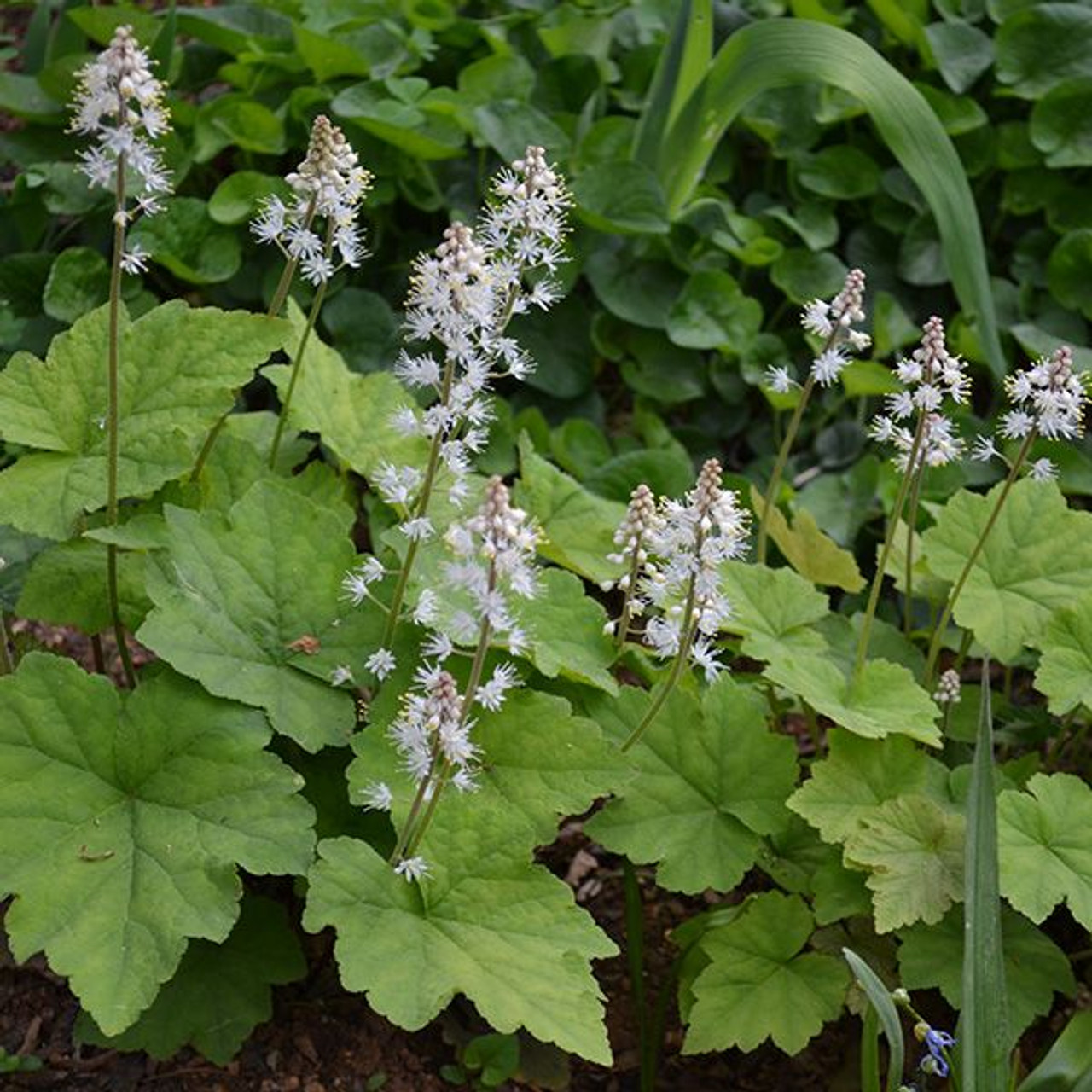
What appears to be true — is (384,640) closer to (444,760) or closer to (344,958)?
(444,760)

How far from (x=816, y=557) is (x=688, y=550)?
96cm

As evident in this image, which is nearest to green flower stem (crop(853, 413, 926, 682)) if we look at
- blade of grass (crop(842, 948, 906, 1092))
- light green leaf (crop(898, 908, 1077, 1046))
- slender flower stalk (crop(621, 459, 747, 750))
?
slender flower stalk (crop(621, 459, 747, 750))

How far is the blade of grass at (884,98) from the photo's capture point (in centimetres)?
358

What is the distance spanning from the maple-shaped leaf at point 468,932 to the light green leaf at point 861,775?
1.82ft

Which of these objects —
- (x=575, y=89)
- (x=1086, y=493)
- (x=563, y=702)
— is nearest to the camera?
(x=563, y=702)

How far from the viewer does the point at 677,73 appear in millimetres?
→ 3846

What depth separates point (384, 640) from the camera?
251 centimetres

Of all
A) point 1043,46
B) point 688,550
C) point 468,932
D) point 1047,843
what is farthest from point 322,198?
point 1043,46

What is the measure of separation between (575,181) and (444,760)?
6.85ft

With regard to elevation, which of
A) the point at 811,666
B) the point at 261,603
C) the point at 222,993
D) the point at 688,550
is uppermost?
the point at 688,550

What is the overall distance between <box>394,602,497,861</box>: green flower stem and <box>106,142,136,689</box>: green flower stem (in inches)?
25.4

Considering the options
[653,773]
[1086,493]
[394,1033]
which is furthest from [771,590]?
[1086,493]

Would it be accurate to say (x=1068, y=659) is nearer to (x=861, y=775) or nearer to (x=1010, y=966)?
(x=861, y=775)

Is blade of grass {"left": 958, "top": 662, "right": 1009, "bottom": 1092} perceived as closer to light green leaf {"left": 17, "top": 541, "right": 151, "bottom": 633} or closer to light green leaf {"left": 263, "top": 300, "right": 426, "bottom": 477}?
light green leaf {"left": 263, "top": 300, "right": 426, "bottom": 477}
